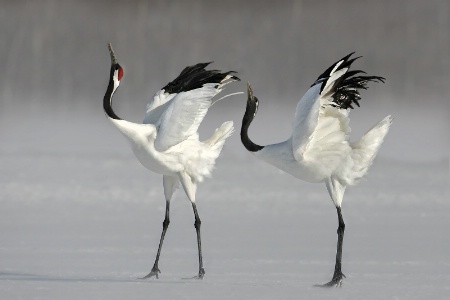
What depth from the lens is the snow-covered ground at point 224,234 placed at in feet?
25.8

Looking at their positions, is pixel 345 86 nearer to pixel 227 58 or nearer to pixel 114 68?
pixel 114 68

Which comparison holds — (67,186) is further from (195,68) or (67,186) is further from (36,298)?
(36,298)

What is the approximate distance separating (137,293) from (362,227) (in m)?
3.91

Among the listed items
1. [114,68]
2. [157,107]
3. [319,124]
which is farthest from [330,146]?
[114,68]

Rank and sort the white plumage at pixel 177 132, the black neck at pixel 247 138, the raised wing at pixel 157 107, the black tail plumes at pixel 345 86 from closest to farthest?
the black tail plumes at pixel 345 86
the black neck at pixel 247 138
the white plumage at pixel 177 132
the raised wing at pixel 157 107

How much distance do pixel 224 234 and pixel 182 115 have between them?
2.27 metres

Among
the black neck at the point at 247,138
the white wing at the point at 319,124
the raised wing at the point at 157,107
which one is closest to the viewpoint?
the white wing at the point at 319,124

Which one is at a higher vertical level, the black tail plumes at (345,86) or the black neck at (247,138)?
the black tail plumes at (345,86)

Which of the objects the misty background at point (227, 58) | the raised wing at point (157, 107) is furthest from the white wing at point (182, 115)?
the misty background at point (227, 58)

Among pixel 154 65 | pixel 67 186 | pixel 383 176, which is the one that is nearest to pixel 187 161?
pixel 67 186

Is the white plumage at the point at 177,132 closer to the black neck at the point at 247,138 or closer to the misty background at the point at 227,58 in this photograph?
the black neck at the point at 247,138

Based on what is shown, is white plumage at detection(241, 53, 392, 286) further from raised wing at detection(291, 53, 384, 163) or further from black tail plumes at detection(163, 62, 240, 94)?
black tail plumes at detection(163, 62, 240, 94)

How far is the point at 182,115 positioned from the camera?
28.0 ft

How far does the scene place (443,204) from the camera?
41.9ft
